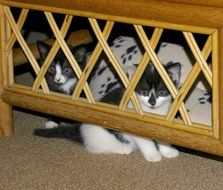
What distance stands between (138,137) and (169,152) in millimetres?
105

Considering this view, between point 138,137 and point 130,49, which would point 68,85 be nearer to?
point 130,49

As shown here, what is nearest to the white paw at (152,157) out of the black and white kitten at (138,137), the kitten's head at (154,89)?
the black and white kitten at (138,137)

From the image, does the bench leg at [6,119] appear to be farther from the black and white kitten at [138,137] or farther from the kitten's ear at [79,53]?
the kitten's ear at [79,53]

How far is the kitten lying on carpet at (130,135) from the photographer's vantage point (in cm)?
139

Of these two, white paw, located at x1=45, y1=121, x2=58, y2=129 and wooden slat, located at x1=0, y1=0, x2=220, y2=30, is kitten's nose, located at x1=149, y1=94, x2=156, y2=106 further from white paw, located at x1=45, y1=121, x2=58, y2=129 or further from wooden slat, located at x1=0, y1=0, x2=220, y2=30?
white paw, located at x1=45, y1=121, x2=58, y2=129

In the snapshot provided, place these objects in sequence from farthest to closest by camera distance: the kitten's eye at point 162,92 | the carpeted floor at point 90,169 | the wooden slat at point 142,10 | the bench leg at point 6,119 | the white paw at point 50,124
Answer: the white paw at point 50,124 → the bench leg at point 6,119 → the kitten's eye at point 162,92 → the carpeted floor at point 90,169 → the wooden slat at point 142,10

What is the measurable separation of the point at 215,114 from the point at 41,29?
4.46ft

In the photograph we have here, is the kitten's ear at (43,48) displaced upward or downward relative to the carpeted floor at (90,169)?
upward

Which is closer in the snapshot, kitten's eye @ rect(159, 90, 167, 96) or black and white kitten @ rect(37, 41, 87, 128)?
kitten's eye @ rect(159, 90, 167, 96)

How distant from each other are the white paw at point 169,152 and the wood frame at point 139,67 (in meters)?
0.23

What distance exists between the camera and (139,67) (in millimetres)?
1200

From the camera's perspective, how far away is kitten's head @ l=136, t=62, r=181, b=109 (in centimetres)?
138

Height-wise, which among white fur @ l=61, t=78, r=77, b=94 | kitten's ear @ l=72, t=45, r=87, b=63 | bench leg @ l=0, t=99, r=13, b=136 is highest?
kitten's ear @ l=72, t=45, r=87, b=63

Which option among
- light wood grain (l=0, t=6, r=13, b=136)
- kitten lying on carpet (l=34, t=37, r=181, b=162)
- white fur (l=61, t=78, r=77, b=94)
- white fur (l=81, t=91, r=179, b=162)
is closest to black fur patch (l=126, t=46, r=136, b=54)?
kitten lying on carpet (l=34, t=37, r=181, b=162)
